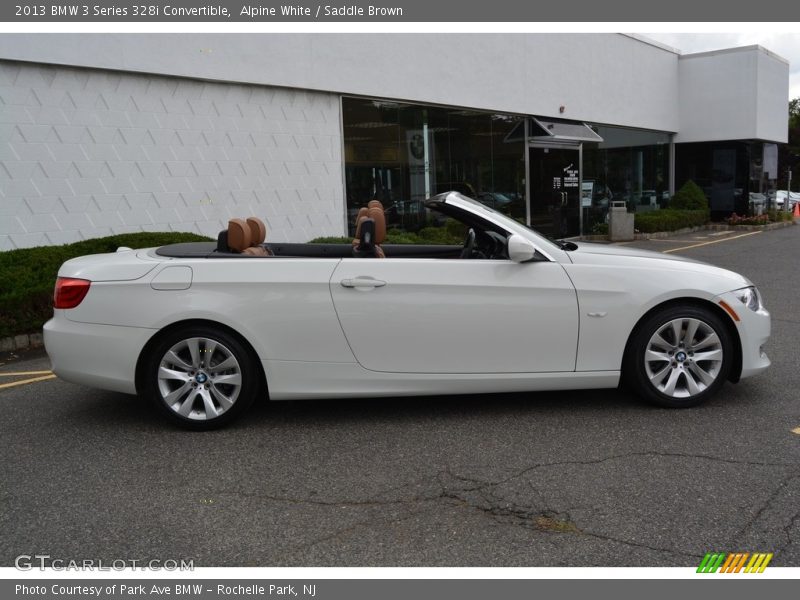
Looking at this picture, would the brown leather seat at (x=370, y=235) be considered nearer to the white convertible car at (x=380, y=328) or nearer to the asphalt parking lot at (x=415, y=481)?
the white convertible car at (x=380, y=328)

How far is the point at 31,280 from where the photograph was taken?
7.95m

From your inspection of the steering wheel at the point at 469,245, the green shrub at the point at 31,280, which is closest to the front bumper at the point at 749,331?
the steering wheel at the point at 469,245

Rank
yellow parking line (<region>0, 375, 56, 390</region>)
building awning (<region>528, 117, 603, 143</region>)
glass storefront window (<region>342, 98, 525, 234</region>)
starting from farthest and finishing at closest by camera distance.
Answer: building awning (<region>528, 117, 603, 143</region>)
glass storefront window (<region>342, 98, 525, 234</region>)
yellow parking line (<region>0, 375, 56, 390</region>)

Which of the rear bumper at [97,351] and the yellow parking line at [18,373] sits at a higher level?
the rear bumper at [97,351]

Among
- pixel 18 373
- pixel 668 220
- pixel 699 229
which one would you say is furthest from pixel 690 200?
pixel 18 373

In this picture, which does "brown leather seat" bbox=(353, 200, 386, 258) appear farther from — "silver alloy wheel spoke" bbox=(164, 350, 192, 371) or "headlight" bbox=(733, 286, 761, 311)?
"headlight" bbox=(733, 286, 761, 311)

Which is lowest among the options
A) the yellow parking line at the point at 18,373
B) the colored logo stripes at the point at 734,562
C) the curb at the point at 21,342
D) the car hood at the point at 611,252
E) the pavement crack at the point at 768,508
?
the colored logo stripes at the point at 734,562

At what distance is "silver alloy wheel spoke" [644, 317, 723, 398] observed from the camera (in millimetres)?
4895

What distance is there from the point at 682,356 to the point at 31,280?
21.7ft

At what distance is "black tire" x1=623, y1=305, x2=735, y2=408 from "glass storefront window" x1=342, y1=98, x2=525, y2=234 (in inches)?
361

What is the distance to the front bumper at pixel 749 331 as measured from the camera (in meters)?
4.95

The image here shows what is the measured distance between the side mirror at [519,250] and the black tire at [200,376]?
71.1 inches

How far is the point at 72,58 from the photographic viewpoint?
956cm

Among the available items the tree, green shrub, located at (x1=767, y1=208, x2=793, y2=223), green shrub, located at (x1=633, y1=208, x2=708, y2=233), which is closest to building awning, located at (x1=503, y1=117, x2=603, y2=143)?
green shrub, located at (x1=633, y1=208, x2=708, y2=233)
